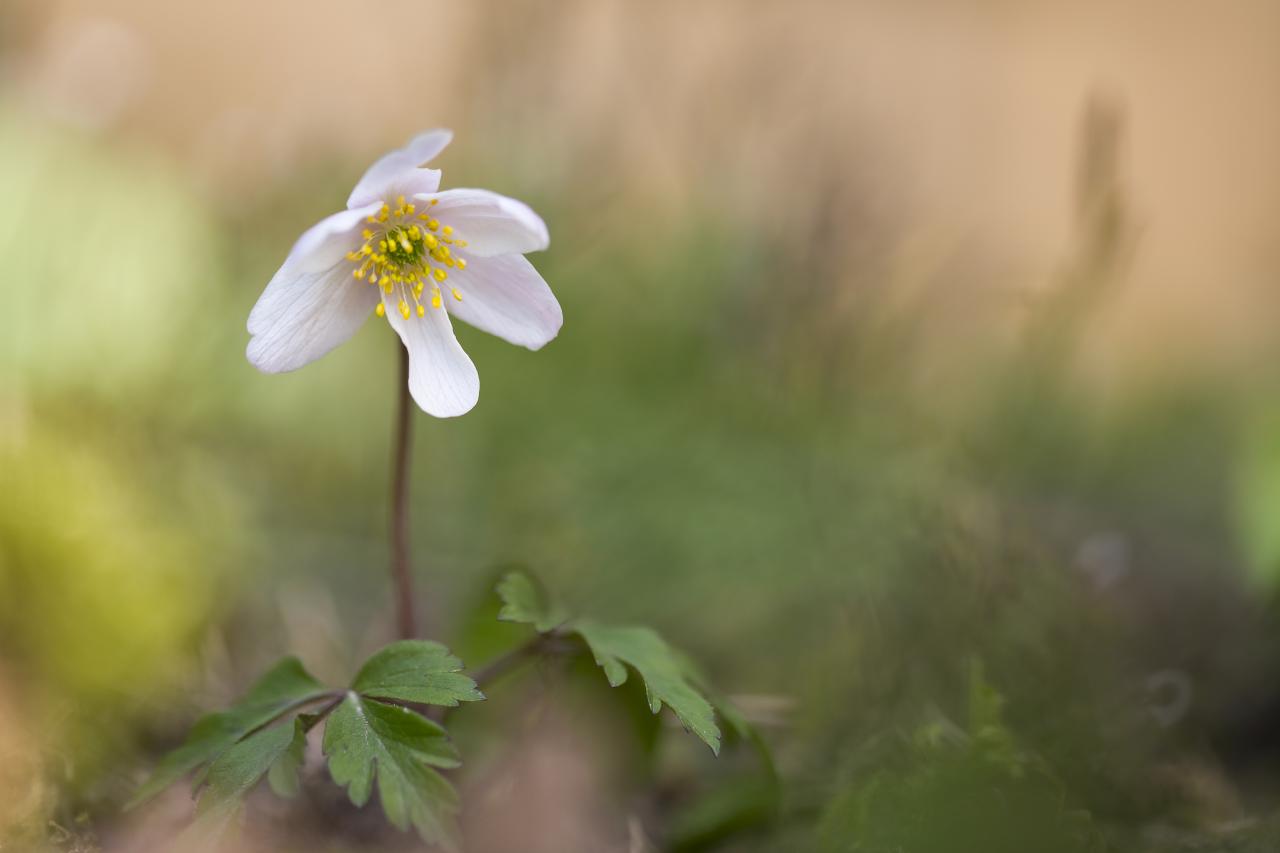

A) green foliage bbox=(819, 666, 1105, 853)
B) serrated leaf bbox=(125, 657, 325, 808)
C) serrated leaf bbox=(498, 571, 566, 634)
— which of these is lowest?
green foliage bbox=(819, 666, 1105, 853)

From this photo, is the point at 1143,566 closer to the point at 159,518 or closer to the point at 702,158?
the point at 702,158

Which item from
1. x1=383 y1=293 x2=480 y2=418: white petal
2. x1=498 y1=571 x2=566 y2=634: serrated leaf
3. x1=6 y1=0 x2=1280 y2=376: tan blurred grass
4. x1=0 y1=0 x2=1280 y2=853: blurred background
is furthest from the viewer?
x1=6 y1=0 x2=1280 y2=376: tan blurred grass

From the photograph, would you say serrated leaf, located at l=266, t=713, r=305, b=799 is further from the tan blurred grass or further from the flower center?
the tan blurred grass

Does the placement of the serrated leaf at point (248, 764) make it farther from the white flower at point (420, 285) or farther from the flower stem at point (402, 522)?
the white flower at point (420, 285)

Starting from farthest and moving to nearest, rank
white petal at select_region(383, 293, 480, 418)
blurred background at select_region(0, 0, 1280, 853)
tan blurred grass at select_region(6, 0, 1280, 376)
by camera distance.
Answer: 1. tan blurred grass at select_region(6, 0, 1280, 376)
2. blurred background at select_region(0, 0, 1280, 853)
3. white petal at select_region(383, 293, 480, 418)

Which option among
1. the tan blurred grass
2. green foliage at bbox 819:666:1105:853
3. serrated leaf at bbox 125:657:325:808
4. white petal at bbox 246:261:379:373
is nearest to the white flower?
white petal at bbox 246:261:379:373

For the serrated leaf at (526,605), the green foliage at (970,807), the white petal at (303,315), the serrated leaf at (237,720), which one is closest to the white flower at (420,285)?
the white petal at (303,315)
